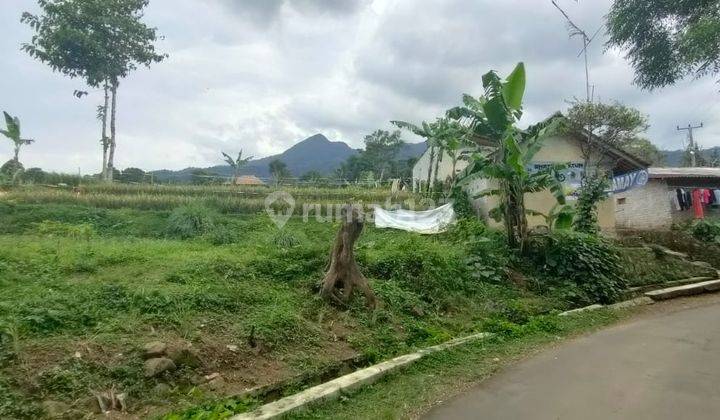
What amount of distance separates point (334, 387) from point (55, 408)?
7.67 ft

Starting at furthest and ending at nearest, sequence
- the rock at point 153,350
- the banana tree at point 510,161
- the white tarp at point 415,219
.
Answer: the white tarp at point 415,219 < the banana tree at point 510,161 < the rock at point 153,350

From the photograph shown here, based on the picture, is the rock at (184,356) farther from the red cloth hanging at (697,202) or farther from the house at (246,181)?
the house at (246,181)

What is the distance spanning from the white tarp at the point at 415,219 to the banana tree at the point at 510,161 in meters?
4.49

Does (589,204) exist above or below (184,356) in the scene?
above

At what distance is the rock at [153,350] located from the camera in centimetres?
483

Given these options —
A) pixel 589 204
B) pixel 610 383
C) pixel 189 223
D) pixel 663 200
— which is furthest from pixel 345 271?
pixel 663 200

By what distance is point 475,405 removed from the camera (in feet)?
15.1

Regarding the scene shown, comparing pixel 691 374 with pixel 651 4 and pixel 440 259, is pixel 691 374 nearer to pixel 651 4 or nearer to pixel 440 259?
pixel 440 259

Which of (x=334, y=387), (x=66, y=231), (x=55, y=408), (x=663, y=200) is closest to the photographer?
(x=55, y=408)

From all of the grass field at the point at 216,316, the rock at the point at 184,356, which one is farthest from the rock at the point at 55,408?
the rock at the point at 184,356

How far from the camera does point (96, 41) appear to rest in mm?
27109

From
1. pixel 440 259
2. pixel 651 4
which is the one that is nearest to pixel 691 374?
pixel 440 259

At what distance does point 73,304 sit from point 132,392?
1.69 m

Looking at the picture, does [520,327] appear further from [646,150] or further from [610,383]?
[646,150]
